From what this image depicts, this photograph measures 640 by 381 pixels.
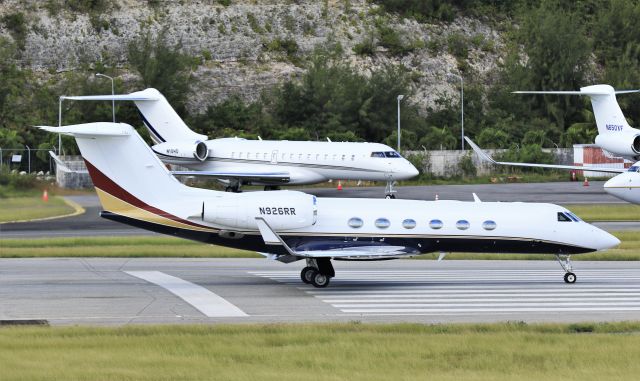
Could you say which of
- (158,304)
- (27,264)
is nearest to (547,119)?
(27,264)

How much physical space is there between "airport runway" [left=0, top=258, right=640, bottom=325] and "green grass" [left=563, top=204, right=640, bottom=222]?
12.8m

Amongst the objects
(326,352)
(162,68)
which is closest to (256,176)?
(162,68)

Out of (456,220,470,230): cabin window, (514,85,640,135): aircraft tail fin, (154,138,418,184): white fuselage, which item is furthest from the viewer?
(514,85,640,135): aircraft tail fin

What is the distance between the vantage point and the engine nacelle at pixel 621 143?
169 feet

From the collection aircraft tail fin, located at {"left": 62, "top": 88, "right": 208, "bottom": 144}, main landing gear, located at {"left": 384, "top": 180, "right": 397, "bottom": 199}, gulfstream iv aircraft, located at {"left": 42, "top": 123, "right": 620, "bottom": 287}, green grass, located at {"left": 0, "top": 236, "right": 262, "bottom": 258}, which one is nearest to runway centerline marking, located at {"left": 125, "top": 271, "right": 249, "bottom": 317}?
gulfstream iv aircraft, located at {"left": 42, "top": 123, "right": 620, "bottom": 287}

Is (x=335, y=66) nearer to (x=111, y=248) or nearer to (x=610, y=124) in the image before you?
(x=610, y=124)

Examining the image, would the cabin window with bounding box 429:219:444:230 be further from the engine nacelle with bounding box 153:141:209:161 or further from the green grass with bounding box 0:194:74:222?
the engine nacelle with bounding box 153:141:209:161

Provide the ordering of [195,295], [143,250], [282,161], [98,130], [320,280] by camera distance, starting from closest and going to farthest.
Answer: [195,295] → [98,130] → [320,280] → [143,250] → [282,161]

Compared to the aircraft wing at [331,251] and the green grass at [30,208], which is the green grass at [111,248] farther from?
the green grass at [30,208]

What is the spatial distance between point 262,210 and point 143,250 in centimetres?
907

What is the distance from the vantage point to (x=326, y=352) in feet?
49.6

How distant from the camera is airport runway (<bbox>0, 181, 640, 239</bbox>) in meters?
37.0

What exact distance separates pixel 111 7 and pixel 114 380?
77909 millimetres

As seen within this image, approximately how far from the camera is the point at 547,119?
277 ft
